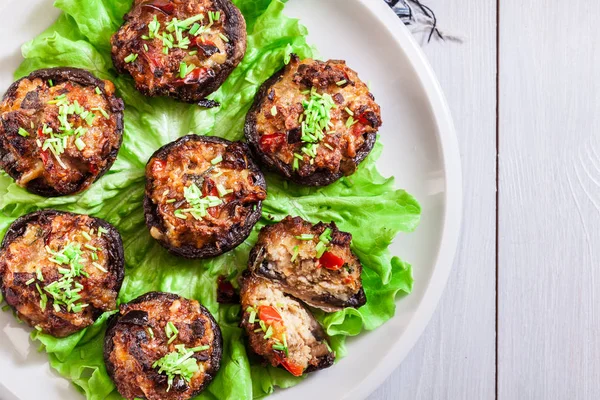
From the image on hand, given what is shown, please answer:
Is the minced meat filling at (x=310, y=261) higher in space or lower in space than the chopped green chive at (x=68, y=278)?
lower

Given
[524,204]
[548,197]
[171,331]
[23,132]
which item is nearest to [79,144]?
[23,132]

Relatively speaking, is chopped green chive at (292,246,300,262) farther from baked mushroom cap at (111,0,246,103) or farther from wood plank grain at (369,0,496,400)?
wood plank grain at (369,0,496,400)

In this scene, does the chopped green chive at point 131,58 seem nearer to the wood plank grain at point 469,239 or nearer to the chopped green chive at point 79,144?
the chopped green chive at point 79,144

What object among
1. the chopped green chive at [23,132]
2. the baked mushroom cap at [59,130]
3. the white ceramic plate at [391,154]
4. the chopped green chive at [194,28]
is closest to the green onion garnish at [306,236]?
the white ceramic plate at [391,154]

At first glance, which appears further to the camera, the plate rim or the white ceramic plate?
the plate rim

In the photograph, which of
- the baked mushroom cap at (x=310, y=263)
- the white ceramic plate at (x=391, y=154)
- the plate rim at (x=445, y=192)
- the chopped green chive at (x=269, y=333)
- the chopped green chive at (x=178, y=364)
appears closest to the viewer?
the chopped green chive at (x=178, y=364)

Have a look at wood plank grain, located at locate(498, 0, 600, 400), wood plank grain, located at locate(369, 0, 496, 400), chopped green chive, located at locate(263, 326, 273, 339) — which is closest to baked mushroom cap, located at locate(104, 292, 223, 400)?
chopped green chive, located at locate(263, 326, 273, 339)
